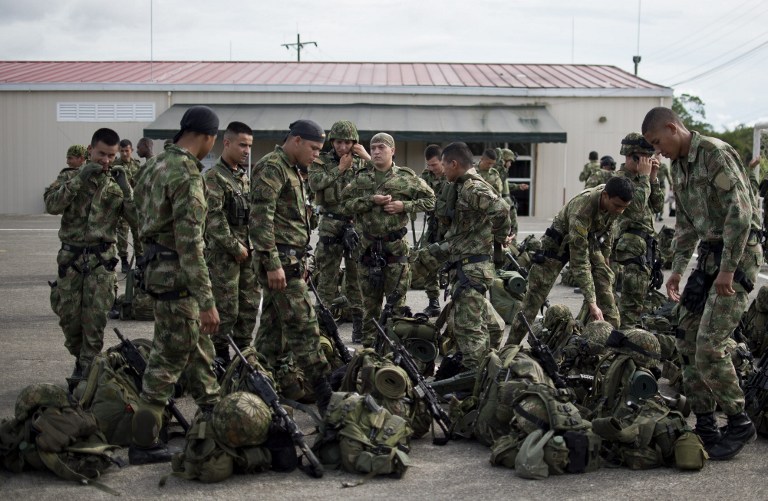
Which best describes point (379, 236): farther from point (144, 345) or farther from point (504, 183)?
point (504, 183)

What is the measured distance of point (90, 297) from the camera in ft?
24.5

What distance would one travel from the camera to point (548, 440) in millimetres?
5570

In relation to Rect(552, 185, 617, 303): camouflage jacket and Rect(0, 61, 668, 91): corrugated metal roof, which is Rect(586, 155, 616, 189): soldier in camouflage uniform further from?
Rect(0, 61, 668, 91): corrugated metal roof

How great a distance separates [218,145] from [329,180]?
69.3 feet

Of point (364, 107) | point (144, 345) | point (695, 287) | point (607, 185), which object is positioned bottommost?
point (144, 345)

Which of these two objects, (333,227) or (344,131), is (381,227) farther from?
(344,131)

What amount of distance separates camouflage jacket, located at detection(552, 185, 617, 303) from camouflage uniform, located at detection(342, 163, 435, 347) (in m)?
1.65

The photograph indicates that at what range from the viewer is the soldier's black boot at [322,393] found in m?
6.70

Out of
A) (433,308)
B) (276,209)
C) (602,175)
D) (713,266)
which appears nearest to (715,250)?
(713,266)

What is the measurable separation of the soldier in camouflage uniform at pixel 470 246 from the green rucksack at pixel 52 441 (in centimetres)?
309

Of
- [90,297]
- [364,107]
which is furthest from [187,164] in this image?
[364,107]

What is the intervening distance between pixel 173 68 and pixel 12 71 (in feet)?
19.4

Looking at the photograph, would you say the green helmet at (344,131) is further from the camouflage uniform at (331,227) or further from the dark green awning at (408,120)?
the dark green awning at (408,120)

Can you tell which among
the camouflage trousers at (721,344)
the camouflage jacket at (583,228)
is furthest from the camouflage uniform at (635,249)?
the camouflage trousers at (721,344)
